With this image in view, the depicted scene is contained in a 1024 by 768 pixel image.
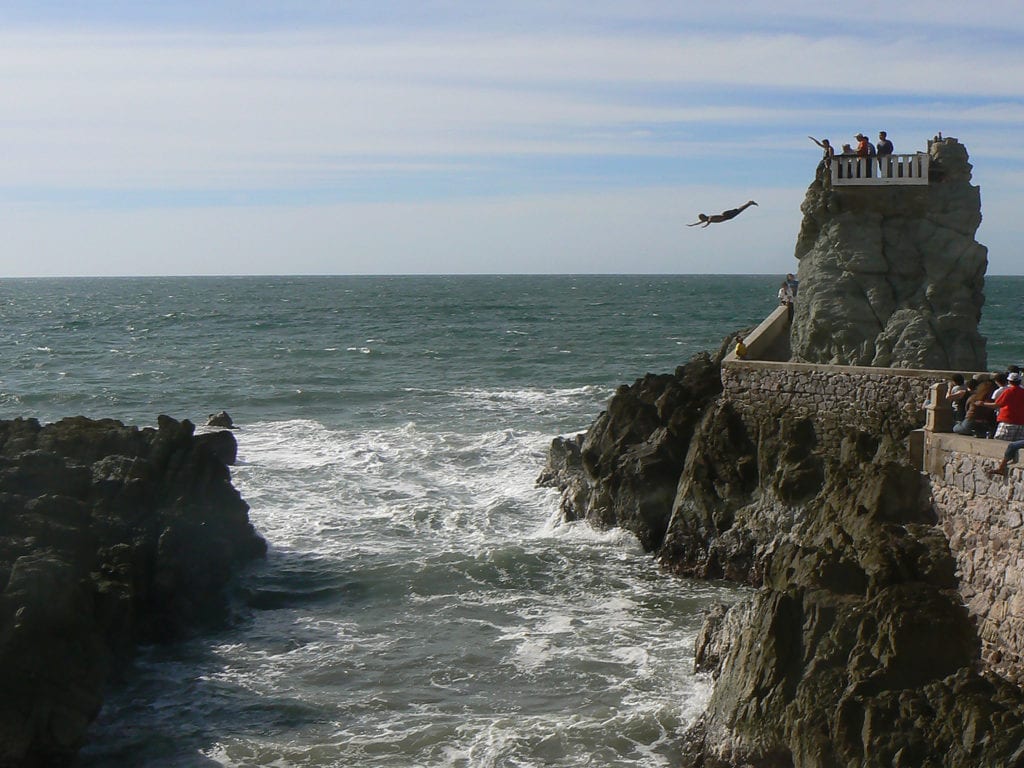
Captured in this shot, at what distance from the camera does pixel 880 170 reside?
2005cm

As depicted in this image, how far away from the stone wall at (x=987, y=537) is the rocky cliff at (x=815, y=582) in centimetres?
21

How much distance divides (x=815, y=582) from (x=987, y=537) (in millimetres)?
1930

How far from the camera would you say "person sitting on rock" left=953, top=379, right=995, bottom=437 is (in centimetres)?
1427

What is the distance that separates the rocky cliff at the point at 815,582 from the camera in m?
11.3

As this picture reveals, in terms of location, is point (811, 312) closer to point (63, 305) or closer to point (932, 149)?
point (932, 149)

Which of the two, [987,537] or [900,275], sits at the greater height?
[900,275]

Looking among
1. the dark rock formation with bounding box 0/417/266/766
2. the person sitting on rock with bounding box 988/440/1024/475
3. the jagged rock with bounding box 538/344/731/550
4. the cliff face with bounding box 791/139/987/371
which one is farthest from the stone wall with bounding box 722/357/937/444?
the dark rock formation with bounding box 0/417/266/766

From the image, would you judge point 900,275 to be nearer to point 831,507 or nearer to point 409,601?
point 831,507

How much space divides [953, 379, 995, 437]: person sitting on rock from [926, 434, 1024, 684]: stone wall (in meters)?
0.24

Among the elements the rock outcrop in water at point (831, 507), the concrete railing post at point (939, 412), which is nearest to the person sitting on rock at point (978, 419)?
the concrete railing post at point (939, 412)

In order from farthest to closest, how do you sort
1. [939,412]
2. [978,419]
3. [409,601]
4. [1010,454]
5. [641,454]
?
[641,454]
[409,601]
[939,412]
[978,419]
[1010,454]

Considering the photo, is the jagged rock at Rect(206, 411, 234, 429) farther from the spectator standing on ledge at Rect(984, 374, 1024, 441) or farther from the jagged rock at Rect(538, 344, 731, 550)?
the spectator standing on ledge at Rect(984, 374, 1024, 441)

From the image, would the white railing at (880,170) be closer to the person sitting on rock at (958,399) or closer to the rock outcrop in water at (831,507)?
the rock outcrop in water at (831,507)

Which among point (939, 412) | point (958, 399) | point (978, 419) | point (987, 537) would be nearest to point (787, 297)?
point (958, 399)
